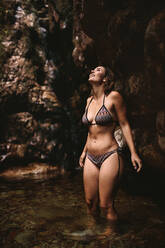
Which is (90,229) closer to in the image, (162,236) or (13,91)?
(162,236)

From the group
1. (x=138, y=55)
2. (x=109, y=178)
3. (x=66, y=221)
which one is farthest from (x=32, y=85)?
(x=109, y=178)

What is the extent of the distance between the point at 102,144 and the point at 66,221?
1626 millimetres

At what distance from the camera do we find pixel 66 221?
161 inches

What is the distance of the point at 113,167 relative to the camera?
3.20m

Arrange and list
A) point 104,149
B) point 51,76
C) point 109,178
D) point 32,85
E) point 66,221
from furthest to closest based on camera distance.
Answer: point 51,76 < point 32,85 < point 66,221 < point 104,149 < point 109,178

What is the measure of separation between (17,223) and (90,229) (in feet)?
4.21

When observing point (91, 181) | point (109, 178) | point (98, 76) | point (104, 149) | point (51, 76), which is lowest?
point (91, 181)

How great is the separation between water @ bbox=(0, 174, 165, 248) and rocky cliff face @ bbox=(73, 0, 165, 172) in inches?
42.8

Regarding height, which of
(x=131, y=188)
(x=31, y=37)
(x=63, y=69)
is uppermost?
(x=31, y=37)

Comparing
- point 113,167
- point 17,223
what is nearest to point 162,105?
point 113,167

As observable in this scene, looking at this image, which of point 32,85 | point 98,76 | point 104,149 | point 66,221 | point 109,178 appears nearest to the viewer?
point 109,178

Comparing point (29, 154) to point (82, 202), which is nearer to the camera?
point (82, 202)

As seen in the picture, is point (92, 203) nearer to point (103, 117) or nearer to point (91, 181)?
point (91, 181)

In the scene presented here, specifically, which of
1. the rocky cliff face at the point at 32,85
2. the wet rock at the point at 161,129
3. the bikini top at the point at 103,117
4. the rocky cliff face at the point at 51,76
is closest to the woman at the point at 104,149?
the bikini top at the point at 103,117
